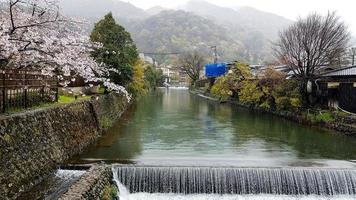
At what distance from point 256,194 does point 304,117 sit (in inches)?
664

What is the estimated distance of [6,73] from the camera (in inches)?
545

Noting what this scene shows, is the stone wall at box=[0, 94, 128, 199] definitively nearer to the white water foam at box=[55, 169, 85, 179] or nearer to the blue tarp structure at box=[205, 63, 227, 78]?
the white water foam at box=[55, 169, 85, 179]

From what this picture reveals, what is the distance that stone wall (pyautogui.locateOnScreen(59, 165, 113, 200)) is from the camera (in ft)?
34.6

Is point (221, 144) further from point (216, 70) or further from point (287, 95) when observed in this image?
point (216, 70)

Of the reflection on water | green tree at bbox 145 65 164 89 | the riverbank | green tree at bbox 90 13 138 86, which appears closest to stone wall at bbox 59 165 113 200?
the reflection on water

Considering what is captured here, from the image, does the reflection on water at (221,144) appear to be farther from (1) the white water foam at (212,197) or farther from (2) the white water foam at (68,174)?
(2) the white water foam at (68,174)

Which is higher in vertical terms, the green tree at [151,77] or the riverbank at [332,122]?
the green tree at [151,77]

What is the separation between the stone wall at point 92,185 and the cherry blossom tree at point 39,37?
3.51 meters

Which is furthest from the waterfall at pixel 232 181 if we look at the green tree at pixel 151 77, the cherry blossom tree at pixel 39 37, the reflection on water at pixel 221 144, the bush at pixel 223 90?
the green tree at pixel 151 77

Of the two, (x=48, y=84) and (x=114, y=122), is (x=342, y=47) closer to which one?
(x=114, y=122)

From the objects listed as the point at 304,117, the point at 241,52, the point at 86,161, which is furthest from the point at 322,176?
the point at 241,52

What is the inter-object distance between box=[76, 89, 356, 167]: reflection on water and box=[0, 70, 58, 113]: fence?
10.8ft

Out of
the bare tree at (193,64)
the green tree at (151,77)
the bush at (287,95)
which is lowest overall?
the bush at (287,95)

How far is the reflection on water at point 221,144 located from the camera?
17.5 metres
